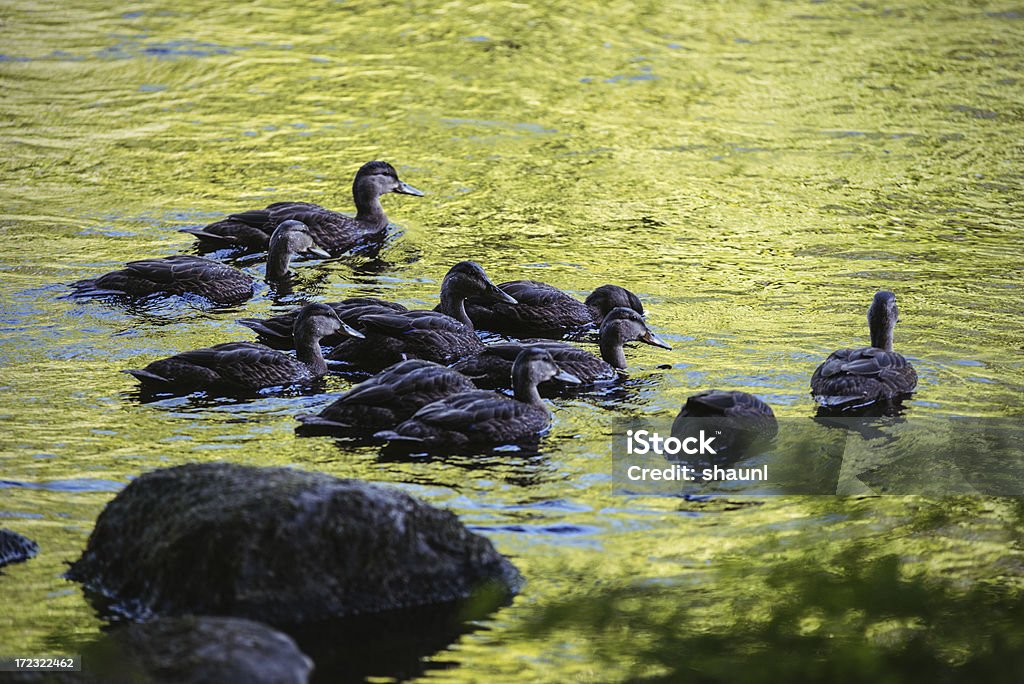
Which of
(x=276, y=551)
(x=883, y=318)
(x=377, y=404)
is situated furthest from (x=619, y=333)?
(x=276, y=551)

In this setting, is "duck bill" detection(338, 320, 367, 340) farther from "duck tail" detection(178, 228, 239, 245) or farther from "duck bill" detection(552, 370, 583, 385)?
"duck tail" detection(178, 228, 239, 245)

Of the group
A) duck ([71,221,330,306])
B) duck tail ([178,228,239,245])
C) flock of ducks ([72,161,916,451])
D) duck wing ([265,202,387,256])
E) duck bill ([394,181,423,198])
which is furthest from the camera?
duck bill ([394,181,423,198])

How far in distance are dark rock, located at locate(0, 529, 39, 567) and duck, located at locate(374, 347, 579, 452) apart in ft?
8.27

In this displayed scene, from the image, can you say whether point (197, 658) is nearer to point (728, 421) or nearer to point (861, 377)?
point (728, 421)

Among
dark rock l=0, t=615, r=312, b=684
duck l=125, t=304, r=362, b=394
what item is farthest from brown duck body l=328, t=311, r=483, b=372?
dark rock l=0, t=615, r=312, b=684

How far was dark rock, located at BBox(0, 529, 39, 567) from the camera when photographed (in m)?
7.38

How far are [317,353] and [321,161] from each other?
7.50 m

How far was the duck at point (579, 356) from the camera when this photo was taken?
10.7 meters

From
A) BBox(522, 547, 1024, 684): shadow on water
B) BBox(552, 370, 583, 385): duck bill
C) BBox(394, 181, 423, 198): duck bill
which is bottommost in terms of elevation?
BBox(522, 547, 1024, 684): shadow on water

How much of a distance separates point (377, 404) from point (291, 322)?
2.22 m

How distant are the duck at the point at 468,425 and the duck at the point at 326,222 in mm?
5684

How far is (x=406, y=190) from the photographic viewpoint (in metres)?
16.0

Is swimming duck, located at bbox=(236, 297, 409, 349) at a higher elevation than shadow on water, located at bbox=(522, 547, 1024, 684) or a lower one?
higher

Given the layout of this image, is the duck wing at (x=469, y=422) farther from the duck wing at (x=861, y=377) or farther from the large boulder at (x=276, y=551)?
the duck wing at (x=861, y=377)
